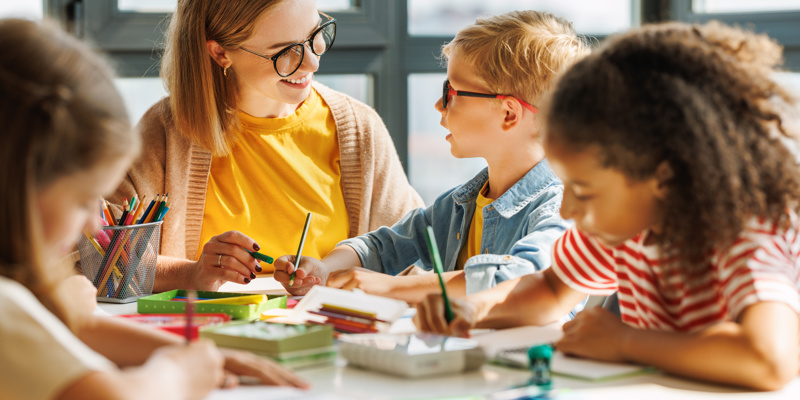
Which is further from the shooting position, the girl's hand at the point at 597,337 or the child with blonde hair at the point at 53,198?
the girl's hand at the point at 597,337

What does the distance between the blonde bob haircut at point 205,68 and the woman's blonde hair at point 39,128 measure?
42.9 inches

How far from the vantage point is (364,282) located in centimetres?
129

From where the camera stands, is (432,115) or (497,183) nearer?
(497,183)

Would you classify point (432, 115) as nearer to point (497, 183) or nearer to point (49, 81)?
point (497, 183)

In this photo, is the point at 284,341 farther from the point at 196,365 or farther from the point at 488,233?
the point at 488,233

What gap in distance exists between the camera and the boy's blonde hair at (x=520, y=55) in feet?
4.94

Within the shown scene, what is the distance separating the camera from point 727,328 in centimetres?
76

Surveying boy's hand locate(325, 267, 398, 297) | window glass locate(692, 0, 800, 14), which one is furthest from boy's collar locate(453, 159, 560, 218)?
window glass locate(692, 0, 800, 14)

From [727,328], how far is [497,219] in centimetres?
70

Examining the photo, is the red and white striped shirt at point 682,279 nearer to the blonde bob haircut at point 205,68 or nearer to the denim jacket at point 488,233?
the denim jacket at point 488,233

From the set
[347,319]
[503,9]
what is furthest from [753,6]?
[347,319]

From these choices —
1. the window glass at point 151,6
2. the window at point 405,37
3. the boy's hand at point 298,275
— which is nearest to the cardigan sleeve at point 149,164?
the boy's hand at point 298,275

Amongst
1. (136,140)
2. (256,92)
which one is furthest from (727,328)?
(256,92)

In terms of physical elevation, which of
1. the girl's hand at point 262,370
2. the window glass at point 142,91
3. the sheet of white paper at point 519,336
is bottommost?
the sheet of white paper at point 519,336
